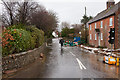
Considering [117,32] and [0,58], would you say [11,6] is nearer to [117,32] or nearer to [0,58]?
[0,58]

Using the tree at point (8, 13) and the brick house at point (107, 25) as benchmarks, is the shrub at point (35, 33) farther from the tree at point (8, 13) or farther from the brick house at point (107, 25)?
the brick house at point (107, 25)

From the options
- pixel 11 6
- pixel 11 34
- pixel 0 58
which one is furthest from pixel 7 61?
pixel 11 6

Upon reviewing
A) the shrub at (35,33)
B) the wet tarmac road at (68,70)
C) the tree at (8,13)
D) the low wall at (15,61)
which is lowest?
the wet tarmac road at (68,70)

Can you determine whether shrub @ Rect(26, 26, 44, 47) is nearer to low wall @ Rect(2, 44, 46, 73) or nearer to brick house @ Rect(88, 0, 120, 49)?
low wall @ Rect(2, 44, 46, 73)

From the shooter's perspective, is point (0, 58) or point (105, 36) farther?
point (105, 36)

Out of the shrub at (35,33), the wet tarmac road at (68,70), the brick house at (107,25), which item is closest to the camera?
the wet tarmac road at (68,70)

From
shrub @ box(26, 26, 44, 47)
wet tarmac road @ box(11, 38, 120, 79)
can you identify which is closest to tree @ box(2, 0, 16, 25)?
shrub @ box(26, 26, 44, 47)

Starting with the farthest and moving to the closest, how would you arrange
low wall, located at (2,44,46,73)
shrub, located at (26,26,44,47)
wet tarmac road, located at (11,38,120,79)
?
shrub, located at (26,26,44,47) < low wall, located at (2,44,46,73) < wet tarmac road, located at (11,38,120,79)

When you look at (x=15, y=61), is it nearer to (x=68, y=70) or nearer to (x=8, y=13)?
(x=68, y=70)

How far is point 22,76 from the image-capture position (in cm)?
636

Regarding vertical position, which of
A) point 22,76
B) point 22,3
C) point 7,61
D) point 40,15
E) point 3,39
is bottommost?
point 22,76

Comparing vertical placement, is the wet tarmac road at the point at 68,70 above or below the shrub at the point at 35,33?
below

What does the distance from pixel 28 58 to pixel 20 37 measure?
191 centimetres

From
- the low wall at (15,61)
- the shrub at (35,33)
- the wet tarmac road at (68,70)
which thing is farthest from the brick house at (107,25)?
the low wall at (15,61)
